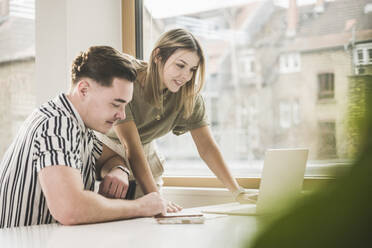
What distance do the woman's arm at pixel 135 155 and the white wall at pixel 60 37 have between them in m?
0.97

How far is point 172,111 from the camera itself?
2086mm

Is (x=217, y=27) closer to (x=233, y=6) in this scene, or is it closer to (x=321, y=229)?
(x=233, y=6)

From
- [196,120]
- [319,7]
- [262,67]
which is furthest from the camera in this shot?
[262,67]

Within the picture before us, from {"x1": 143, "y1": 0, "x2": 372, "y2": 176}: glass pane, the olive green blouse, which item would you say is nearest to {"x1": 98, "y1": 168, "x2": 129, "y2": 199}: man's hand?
the olive green blouse

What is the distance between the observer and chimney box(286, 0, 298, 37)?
101 inches

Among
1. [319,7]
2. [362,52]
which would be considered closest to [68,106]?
[362,52]

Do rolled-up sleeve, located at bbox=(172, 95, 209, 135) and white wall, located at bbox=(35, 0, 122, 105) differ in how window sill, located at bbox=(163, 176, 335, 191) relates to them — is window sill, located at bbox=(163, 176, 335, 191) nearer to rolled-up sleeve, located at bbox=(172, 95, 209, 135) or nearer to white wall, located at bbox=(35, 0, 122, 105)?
rolled-up sleeve, located at bbox=(172, 95, 209, 135)

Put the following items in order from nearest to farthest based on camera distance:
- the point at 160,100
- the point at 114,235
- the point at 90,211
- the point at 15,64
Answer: the point at 114,235
the point at 90,211
the point at 160,100
the point at 15,64

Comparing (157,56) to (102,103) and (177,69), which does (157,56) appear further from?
(102,103)

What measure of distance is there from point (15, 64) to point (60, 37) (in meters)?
0.57

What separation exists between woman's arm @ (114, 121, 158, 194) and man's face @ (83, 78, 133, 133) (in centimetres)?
23

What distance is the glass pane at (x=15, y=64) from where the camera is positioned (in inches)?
122

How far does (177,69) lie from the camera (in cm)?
201

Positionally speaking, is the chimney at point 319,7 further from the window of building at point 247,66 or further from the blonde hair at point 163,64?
the blonde hair at point 163,64
